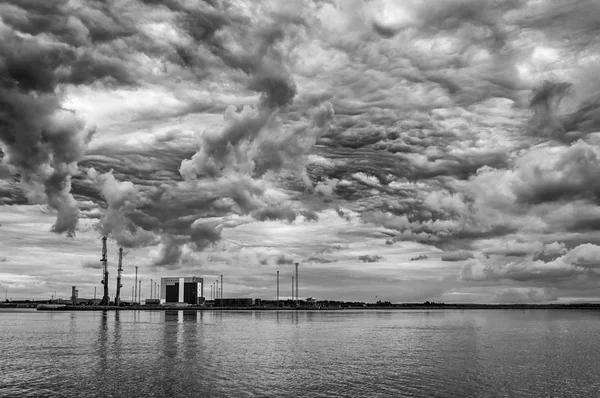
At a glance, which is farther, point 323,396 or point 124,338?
point 124,338

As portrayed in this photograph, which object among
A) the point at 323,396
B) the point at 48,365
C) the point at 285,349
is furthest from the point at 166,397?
the point at 285,349

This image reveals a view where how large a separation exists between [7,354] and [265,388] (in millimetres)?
48428

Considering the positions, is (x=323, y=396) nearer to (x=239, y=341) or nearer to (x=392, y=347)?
(x=392, y=347)

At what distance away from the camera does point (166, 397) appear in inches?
1788

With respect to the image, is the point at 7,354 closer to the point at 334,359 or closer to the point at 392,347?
the point at 334,359

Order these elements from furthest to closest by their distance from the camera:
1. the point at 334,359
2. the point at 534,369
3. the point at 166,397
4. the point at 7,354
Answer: the point at 7,354, the point at 334,359, the point at 534,369, the point at 166,397

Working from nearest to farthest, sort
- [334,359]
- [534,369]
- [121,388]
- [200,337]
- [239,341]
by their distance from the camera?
[121,388] < [534,369] < [334,359] < [239,341] < [200,337]

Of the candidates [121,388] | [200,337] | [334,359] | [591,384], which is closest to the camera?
[121,388]

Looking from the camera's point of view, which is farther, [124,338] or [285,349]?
[124,338]

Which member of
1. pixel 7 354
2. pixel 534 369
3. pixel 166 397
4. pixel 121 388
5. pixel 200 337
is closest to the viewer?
pixel 166 397

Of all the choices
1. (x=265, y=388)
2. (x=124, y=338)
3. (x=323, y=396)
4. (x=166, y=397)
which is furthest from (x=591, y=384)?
(x=124, y=338)

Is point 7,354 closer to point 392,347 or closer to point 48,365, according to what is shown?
point 48,365

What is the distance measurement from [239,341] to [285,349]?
1701 centimetres

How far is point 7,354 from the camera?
76250mm
